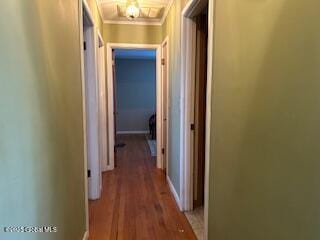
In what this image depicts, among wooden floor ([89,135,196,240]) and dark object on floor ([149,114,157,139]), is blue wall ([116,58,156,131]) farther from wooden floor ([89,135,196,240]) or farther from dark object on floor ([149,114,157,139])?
wooden floor ([89,135,196,240])

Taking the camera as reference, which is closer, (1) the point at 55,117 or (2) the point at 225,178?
(1) the point at 55,117

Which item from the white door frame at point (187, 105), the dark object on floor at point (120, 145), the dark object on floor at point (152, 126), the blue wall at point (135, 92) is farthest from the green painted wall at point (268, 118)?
the blue wall at point (135, 92)

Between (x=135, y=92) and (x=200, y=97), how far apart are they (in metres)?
5.20

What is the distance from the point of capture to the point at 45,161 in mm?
1264

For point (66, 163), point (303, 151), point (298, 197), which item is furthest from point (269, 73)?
point (66, 163)

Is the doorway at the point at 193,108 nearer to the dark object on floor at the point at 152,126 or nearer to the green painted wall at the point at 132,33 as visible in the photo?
the green painted wall at the point at 132,33

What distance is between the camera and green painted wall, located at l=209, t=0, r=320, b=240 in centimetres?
86

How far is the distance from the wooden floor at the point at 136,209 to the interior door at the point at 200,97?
46 cm

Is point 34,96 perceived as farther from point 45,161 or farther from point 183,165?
point 183,165

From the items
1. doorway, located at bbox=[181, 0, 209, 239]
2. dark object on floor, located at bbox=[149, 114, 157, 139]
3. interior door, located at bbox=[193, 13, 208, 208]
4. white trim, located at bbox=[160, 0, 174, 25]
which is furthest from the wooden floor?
dark object on floor, located at bbox=[149, 114, 157, 139]

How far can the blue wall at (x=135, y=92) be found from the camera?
7.70 metres

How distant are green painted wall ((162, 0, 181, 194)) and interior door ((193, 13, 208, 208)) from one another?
23 centimetres

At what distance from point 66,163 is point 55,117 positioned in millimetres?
377

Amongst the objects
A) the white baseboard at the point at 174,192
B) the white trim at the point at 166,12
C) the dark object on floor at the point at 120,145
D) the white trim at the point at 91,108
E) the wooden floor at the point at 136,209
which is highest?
the white trim at the point at 166,12
